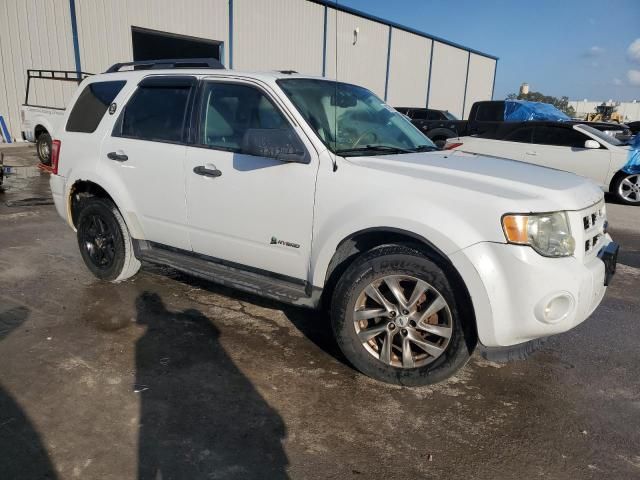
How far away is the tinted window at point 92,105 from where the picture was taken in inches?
177

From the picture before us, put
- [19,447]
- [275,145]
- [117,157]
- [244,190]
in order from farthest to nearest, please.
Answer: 1. [117,157]
2. [244,190]
3. [275,145]
4. [19,447]

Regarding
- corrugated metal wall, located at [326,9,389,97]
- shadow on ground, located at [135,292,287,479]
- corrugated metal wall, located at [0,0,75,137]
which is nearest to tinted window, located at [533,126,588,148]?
shadow on ground, located at [135,292,287,479]

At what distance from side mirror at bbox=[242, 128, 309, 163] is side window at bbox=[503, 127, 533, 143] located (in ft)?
28.5

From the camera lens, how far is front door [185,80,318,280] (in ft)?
10.9

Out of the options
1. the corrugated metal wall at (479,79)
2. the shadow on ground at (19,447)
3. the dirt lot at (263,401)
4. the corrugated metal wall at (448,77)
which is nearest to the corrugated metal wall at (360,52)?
the corrugated metal wall at (448,77)

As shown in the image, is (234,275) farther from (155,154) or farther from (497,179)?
(497,179)

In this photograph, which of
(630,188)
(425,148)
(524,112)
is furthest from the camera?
(524,112)

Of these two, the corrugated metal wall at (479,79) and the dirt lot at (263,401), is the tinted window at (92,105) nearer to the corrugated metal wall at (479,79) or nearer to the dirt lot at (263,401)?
the dirt lot at (263,401)

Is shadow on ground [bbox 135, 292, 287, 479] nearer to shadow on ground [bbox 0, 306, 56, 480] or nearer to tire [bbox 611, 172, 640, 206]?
shadow on ground [bbox 0, 306, 56, 480]

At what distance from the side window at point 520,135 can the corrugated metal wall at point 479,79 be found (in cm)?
2981

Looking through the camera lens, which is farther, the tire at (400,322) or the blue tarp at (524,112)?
the blue tarp at (524,112)

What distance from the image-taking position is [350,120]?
3762 millimetres

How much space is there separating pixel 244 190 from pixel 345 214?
826 millimetres

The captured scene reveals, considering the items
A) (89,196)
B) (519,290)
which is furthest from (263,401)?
(89,196)
